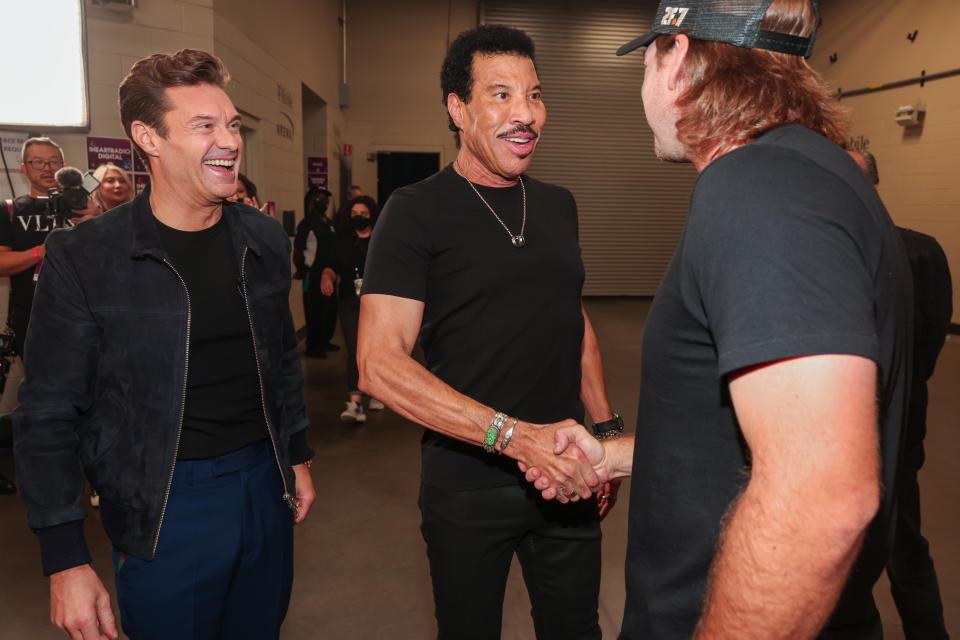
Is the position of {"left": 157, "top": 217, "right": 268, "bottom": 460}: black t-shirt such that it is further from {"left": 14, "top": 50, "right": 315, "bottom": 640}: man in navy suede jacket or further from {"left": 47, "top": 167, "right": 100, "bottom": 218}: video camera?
{"left": 47, "top": 167, "right": 100, "bottom": 218}: video camera

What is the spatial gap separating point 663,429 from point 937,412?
574cm

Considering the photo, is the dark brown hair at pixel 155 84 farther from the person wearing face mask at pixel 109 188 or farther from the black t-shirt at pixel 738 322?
the person wearing face mask at pixel 109 188

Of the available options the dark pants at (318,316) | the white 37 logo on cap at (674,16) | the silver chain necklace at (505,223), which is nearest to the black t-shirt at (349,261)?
the dark pants at (318,316)

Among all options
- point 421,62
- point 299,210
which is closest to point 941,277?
point 299,210

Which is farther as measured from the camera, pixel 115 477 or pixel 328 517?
pixel 328 517

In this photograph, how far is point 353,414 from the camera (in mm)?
5160

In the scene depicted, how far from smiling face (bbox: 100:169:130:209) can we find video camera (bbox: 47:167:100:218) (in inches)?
11.1

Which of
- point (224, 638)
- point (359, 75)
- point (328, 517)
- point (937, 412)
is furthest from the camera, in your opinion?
point (359, 75)

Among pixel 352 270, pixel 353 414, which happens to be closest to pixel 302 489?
pixel 353 414

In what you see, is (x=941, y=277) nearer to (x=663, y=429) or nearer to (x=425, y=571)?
(x=663, y=429)

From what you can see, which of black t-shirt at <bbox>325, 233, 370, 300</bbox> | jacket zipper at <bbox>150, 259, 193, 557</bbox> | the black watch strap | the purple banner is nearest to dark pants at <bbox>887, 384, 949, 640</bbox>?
the black watch strap

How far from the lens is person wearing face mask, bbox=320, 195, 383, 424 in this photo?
517cm

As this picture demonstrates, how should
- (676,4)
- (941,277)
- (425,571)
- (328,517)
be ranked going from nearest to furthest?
(676,4)
(941,277)
(425,571)
(328,517)

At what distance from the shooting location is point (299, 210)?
8.17m
